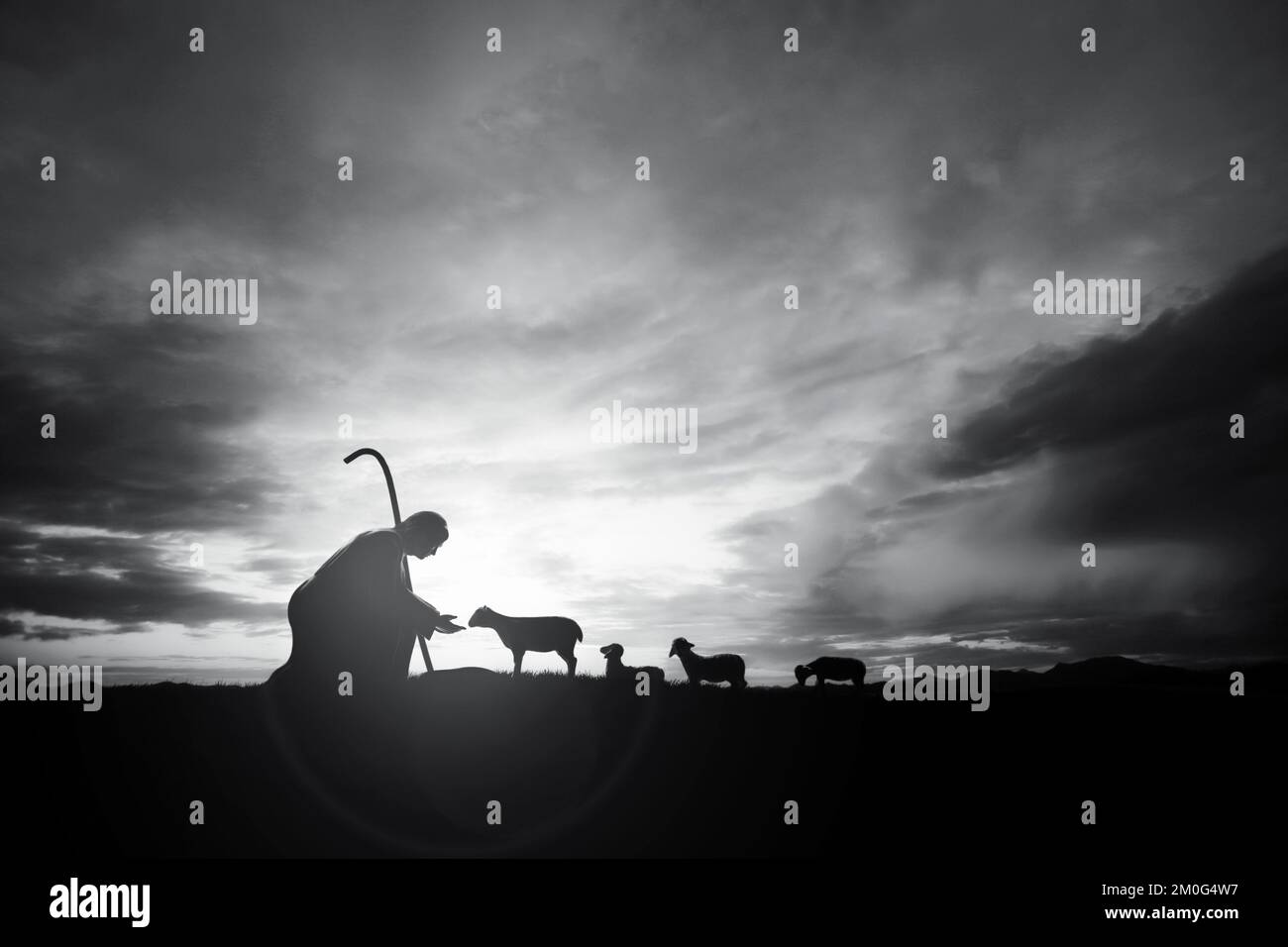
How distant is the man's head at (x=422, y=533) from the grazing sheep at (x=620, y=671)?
14.1ft

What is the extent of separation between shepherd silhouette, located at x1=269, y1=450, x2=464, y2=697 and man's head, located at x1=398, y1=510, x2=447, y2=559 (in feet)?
2.38

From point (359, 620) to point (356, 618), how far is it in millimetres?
47

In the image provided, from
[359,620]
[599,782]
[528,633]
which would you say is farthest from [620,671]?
[359,620]

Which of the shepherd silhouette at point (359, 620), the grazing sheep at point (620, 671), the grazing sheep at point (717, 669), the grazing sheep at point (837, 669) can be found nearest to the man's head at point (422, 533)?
the shepherd silhouette at point (359, 620)

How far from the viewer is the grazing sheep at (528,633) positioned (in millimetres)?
15655

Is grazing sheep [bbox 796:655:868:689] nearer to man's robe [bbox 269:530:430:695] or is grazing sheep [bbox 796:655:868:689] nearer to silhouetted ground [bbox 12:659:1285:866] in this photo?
silhouetted ground [bbox 12:659:1285:866]

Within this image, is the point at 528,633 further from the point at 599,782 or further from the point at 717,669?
the point at 599,782

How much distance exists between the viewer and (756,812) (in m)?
8.94

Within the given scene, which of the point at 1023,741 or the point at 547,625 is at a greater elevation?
the point at 547,625

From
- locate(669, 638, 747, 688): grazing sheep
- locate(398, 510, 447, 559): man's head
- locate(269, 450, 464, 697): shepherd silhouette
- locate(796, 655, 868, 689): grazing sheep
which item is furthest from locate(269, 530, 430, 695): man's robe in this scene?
locate(796, 655, 868, 689): grazing sheep

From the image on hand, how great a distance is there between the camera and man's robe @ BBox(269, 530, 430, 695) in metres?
9.59

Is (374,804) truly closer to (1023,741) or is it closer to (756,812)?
(756,812)
